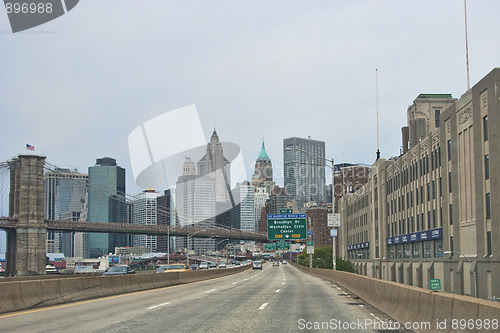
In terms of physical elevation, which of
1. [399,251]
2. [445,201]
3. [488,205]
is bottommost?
[399,251]

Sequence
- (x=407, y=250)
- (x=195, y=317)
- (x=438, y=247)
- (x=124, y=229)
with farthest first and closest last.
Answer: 1. (x=124, y=229)
2. (x=407, y=250)
3. (x=438, y=247)
4. (x=195, y=317)

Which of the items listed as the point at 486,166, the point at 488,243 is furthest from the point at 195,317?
the point at 486,166

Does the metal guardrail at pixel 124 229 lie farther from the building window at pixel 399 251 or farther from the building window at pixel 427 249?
the building window at pixel 427 249

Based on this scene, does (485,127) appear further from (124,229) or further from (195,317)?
(124,229)

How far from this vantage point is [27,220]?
114812mm

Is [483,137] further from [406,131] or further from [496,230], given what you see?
[406,131]

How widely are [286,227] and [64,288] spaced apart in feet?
172

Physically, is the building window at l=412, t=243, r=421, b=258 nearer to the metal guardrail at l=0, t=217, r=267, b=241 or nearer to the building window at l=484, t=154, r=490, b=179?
the building window at l=484, t=154, r=490, b=179

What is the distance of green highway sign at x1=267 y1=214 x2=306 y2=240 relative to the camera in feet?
242

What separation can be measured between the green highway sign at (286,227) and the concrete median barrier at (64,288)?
3760cm

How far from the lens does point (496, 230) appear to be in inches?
1694

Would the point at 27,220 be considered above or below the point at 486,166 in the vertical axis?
below

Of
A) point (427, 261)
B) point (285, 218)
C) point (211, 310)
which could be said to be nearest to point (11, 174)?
point (285, 218)

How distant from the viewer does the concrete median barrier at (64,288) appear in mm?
19203
